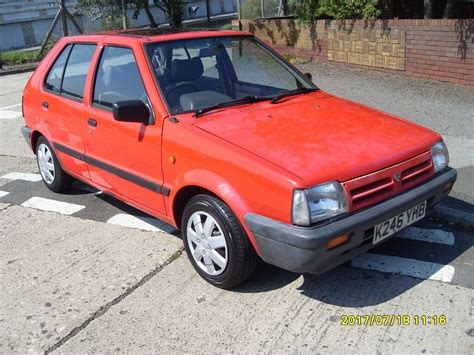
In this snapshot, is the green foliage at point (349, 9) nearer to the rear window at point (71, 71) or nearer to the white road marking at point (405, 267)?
the rear window at point (71, 71)

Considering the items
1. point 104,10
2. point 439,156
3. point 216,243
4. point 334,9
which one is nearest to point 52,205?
point 216,243

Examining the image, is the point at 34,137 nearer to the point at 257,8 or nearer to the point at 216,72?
the point at 216,72

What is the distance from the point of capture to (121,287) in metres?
3.74

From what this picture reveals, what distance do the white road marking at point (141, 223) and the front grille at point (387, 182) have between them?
1969 mm

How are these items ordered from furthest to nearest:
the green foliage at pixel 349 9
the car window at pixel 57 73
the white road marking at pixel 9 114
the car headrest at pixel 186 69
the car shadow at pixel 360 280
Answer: the green foliage at pixel 349 9
the white road marking at pixel 9 114
the car window at pixel 57 73
the car headrest at pixel 186 69
the car shadow at pixel 360 280

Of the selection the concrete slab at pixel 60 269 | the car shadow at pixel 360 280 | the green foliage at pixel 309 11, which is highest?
the green foliage at pixel 309 11

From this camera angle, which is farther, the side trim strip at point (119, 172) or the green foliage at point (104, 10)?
the green foliage at point (104, 10)

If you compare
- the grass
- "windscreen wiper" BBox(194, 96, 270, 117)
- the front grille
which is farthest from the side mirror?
the grass

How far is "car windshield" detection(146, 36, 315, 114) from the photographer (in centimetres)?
Result: 394

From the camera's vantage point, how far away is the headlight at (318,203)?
117 inches

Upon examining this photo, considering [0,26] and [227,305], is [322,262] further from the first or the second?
[0,26]

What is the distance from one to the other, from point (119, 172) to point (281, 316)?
1794 mm

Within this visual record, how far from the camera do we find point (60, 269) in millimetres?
4039

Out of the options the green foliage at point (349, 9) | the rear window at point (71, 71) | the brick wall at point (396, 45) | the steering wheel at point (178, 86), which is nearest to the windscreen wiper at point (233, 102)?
the steering wheel at point (178, 86)
